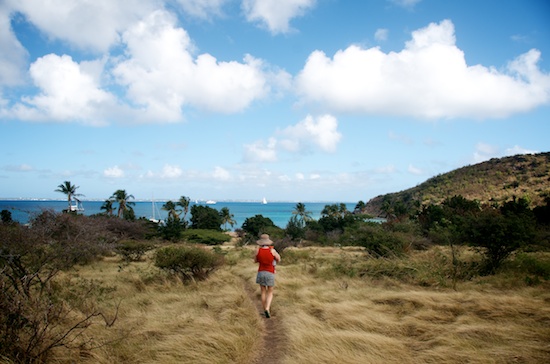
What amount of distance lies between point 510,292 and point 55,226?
13.1 meters

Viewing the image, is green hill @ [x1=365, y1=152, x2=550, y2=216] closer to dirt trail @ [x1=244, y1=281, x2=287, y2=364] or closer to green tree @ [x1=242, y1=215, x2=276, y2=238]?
green tree @ [x1=242, y1=215, x2=276, y2=238]

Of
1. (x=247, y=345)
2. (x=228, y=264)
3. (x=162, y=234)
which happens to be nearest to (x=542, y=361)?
(x=247, y=345)

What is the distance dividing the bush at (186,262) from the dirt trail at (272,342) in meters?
5.53

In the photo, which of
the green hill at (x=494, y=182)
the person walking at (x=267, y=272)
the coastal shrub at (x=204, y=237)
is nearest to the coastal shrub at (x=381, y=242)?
the person walking at (x=267, y=272)

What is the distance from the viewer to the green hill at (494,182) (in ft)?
181

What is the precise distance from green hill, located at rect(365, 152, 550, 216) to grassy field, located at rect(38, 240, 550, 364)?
48.3m

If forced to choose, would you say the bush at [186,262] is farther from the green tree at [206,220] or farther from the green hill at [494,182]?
the green hill at [494,182]

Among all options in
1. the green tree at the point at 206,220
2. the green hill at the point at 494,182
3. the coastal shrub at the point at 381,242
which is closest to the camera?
the coastal shrub at the point at 381,242

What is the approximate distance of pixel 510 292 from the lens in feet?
30.1

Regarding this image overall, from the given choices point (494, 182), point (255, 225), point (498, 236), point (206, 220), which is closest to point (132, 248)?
point (498, 236)

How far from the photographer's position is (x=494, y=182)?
6469 centimetres

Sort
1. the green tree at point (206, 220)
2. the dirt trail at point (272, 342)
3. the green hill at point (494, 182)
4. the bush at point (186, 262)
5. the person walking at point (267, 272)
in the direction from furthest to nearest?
the green tree at point (206, 220), the green hill at point (494, 182), the bush at point (186, 262), the person walking at point (267, 272), the dirt trail at point (272, 342)

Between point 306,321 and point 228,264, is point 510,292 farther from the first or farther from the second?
point 228,264

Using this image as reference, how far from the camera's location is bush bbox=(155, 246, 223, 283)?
1322 cm
